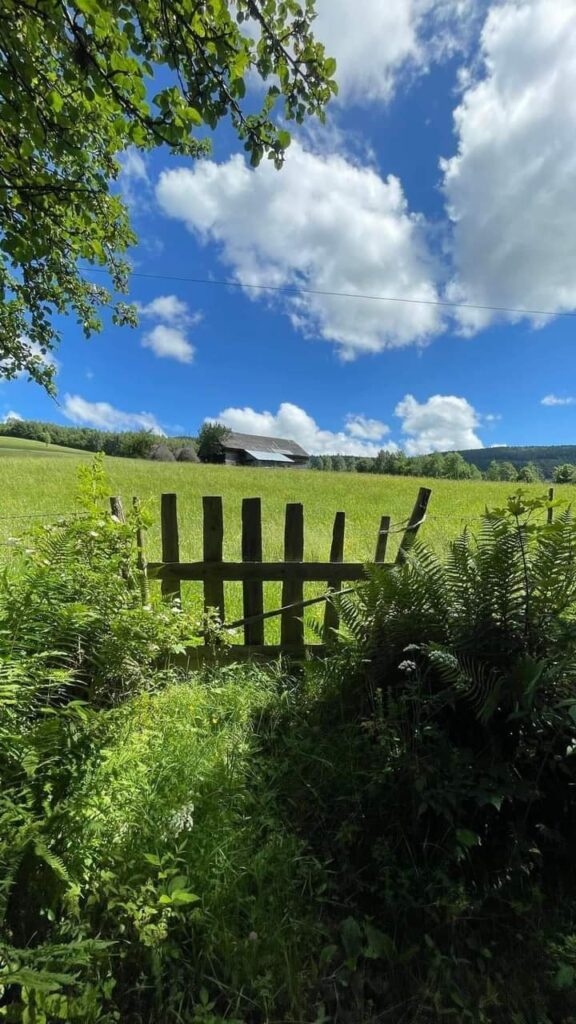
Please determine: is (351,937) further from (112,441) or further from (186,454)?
(112,441)

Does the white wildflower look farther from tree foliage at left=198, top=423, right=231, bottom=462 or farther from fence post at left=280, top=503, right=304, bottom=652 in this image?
tree foliage at left=198, top=423, right=231, bottom=462

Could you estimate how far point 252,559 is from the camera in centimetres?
404

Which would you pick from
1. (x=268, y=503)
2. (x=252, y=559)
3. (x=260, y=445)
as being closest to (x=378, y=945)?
(x=252, y=559)

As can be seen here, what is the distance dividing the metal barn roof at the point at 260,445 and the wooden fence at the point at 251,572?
226 ft

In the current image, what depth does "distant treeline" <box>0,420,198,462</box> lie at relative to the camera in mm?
68250

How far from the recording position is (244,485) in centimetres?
2192

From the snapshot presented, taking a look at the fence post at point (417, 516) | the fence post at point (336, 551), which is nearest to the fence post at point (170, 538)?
the fence post at point (336, 551)

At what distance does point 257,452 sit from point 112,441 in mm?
30652

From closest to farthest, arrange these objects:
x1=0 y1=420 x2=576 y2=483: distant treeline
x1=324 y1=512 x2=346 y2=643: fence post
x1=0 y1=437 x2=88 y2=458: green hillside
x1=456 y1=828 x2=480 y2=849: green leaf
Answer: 1. x1=456 y1=828 x2=480 y2=849: green leaf
2. x1=324 y1=512 x2=346 y2=643: fence post
3. x1=0 y1=437 x2=88 y2=458: green hillside
4. x1=0 y1=420 x2=576 y2=483: distant treeline

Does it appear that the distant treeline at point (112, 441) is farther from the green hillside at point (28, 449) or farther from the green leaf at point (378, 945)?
the green leaf at point (378, 945)

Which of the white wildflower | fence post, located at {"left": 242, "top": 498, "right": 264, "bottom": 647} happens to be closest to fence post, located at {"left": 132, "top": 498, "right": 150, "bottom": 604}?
fence post, located at {"left": 242, "top": 498, "right": 264, "bottom": 647}

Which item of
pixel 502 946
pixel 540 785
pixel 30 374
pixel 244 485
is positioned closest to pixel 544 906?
pixel 502 946

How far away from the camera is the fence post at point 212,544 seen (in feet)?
12.8

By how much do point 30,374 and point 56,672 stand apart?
770cm
